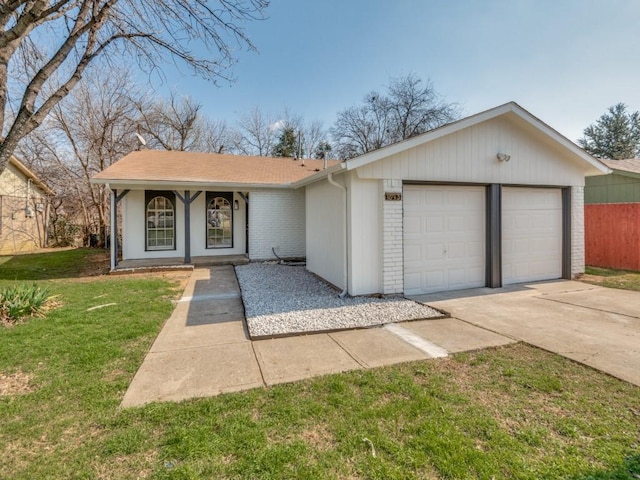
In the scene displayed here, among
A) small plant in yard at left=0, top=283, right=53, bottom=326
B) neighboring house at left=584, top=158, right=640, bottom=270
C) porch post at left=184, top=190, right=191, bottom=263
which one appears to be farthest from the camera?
porch post at left=184, top=190, right=191, bottom=263

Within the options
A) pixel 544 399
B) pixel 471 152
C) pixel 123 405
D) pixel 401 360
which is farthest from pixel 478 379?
pixel 471 152

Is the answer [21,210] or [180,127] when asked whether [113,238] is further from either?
[180,127]

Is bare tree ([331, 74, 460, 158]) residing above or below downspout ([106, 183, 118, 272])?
above

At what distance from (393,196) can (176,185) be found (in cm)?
768

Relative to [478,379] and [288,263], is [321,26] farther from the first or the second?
[478,379]

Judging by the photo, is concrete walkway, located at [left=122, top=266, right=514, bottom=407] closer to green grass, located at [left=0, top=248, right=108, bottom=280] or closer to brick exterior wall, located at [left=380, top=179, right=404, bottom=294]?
brick exterior wall, located at [left=380, top=179, right=404, bottom=294]

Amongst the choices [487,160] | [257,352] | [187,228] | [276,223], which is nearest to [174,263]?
[187,228]

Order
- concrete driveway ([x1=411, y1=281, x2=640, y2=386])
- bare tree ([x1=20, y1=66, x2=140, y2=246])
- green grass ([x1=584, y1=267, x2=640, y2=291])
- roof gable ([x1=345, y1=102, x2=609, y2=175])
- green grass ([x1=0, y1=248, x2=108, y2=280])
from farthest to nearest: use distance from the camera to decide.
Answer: bare tree ([x1=20, y1=66, x2=140, y2=246]), green grass ([x1=0, y1=248, x2=108, y2=280]), green grass ([x1=584, y1=267, x2=640, y2=291]), roof gable ([x1=345, y1=102, x2=609, y2=175]), concrete driveway ([x1=411, y1=281, x2=640, y2=386])

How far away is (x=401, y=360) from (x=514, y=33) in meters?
9.25

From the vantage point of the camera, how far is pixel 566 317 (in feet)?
17.4

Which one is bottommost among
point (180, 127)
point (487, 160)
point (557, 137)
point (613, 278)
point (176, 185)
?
point (613, 278)

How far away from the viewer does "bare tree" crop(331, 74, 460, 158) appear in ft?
80.7

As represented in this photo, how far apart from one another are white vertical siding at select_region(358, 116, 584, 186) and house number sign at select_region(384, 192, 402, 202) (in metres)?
0.33

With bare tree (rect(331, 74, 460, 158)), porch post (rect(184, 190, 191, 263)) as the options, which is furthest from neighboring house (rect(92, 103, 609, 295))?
bare tree (rect(331, 74, 460, 158))
